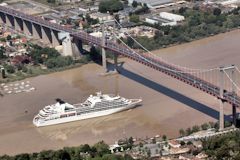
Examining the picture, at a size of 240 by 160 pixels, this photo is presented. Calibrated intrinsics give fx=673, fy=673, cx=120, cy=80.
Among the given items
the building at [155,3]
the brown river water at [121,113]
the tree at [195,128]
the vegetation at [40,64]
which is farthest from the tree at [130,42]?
the tree at [195,128]

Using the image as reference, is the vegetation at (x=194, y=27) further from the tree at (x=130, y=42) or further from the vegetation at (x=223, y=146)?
the vegetation at (x=223, y=146)

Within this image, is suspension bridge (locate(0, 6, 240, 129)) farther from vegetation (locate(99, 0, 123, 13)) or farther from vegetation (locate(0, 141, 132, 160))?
vegetation (locate(0, 141, 132, 160))

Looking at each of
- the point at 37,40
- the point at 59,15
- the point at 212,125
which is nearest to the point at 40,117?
the point at 212,125

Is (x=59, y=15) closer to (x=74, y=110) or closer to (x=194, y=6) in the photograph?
(x=194, y=6)

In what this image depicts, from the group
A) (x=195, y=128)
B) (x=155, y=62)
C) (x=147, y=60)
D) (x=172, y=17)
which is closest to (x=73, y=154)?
(x=195, y=128)

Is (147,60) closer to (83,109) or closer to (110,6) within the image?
(83,109)
